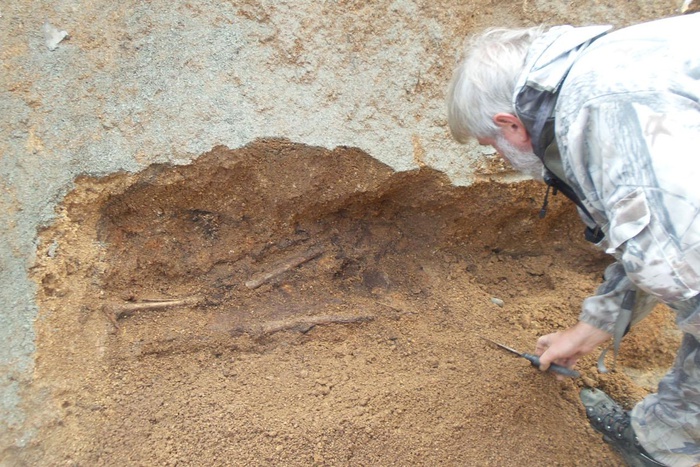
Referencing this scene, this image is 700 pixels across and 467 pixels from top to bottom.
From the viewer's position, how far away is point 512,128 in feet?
4.69

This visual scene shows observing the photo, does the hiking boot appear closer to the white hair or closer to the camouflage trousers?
the camouflage trousers

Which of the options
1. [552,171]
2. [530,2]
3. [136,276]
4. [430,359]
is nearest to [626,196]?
[552,171]

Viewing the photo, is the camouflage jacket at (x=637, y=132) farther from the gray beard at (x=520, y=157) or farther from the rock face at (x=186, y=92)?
the rock face at (x=186, y=92)

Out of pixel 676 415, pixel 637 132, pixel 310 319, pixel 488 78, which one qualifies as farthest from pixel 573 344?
pixel 310 319

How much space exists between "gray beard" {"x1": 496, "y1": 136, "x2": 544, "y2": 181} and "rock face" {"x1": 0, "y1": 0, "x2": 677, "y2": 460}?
71 cm

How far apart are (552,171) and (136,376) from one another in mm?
1610

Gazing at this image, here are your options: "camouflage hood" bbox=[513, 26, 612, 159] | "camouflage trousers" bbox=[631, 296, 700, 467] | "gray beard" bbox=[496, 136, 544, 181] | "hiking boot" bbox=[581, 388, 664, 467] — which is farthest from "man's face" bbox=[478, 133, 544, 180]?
"hiking boot" bbox=[581, 388, 664, 467]

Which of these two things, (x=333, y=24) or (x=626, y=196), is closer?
(x=626, y=196)

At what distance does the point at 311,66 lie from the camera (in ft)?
7.05

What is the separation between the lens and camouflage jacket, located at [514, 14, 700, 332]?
112 centimetres

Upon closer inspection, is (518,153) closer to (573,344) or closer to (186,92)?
(573,344)

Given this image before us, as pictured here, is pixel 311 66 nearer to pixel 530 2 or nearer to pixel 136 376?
pixel 530 2

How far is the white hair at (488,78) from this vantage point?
1.38m

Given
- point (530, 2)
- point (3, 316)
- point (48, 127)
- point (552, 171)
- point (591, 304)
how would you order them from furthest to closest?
point (530, 2), point (48, 127), point (3, 316), point (591, 304), point (552, 171)
